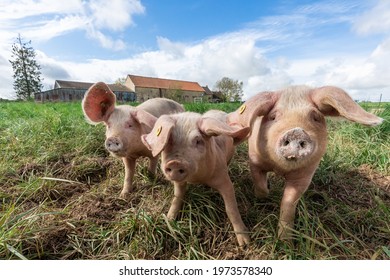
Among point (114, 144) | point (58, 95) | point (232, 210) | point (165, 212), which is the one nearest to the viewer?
point (232, 210)

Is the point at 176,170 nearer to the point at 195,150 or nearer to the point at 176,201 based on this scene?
the point at 195,150

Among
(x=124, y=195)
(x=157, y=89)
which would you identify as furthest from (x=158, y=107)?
(x=157, y=89)

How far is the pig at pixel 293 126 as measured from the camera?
1961 mm

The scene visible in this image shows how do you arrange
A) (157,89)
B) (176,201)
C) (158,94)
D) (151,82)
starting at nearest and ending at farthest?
(176,201) → (158,94) → (157,89) → (151,82)

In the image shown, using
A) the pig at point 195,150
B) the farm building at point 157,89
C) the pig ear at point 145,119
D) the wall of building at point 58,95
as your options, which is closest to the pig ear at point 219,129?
the pig at point 195,150

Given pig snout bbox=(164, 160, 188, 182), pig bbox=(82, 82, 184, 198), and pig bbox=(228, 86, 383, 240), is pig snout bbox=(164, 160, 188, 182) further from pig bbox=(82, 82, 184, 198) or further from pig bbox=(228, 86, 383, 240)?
pig bbox=(82, 82, 184, 198)

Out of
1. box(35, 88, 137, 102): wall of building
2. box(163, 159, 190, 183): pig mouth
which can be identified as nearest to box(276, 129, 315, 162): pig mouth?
box(163, 159, 190, 183): pig mouth

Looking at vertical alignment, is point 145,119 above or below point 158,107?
below

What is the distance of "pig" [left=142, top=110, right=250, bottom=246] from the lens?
1.97m

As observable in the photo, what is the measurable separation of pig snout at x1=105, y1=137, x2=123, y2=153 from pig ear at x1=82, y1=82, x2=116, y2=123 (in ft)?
1.14

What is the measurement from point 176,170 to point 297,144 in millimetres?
819

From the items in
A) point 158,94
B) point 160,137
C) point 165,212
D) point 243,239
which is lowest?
point 243,239

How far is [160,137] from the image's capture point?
193 centimetres
